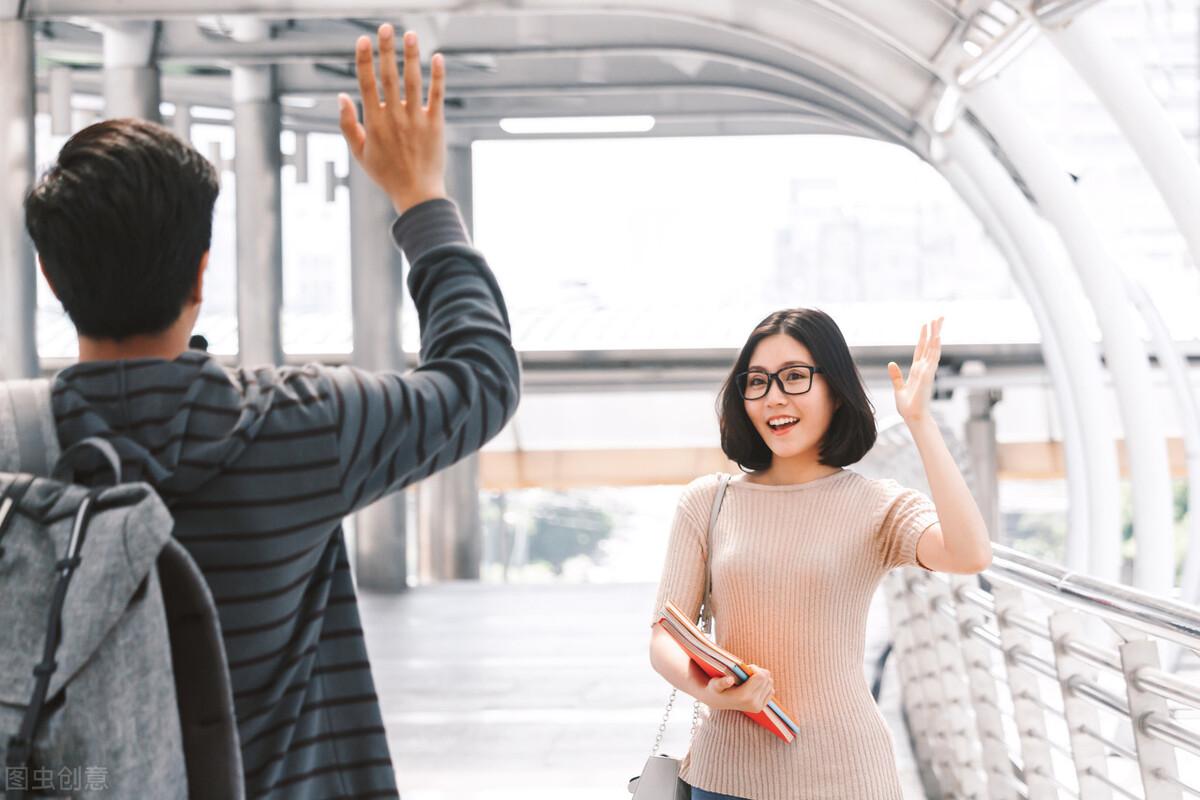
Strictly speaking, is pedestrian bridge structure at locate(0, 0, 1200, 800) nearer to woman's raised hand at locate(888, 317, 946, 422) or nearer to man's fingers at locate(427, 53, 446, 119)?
woman's raised hand at locate(888, 317, 946, 422)

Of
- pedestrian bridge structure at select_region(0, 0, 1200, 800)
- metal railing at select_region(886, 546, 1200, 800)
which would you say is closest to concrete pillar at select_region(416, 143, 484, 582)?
pedestrian bridge structure at select_region(0, 0, 1200, 800)

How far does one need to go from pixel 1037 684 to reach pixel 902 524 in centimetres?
203

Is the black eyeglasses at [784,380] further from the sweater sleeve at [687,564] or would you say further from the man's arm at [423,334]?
the man's arm at [423,334]

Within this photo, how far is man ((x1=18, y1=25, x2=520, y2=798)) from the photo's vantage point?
1.35 m

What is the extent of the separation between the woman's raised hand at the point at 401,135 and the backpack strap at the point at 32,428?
1.52 feet

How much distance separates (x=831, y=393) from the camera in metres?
2.58

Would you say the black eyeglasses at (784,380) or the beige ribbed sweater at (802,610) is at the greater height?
the black eyeglasses at (784,380)

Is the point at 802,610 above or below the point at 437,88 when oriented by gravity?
below

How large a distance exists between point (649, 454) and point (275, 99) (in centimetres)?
1019

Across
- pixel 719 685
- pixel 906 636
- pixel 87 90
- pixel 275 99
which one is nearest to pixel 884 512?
pixel 719 685

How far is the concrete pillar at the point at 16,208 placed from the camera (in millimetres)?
8062

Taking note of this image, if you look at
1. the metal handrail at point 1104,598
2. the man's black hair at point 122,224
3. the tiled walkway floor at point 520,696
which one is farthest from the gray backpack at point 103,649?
the tiled walkway floor at point 520,696

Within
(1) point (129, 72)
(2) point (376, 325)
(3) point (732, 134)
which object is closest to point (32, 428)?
(1) point (129, 72)

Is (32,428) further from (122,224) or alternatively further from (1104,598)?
(1104,598)
